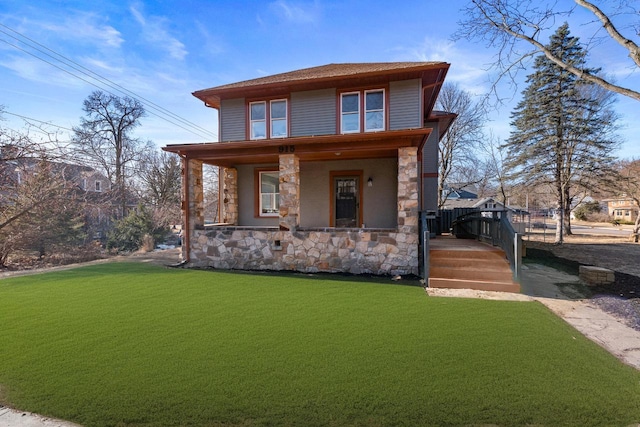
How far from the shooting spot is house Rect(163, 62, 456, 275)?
734 centimetres

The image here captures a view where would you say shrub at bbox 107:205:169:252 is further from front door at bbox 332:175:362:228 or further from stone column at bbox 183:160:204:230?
front door at bbox 332:175:362:228

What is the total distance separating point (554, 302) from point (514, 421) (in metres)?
4.52

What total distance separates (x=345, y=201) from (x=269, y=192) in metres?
2.93

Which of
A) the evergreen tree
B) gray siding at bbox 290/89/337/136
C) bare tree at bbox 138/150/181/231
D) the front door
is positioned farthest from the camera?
bare tree at bbox 138/150/181/231

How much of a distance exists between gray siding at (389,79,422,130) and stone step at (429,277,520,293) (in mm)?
4892

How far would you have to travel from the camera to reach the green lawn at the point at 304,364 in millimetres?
2314

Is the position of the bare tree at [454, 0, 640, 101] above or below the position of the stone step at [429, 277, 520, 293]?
above

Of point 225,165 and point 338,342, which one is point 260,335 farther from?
point 225,165

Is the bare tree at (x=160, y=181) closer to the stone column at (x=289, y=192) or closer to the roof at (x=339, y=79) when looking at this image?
the roof at (x=339, y=79)

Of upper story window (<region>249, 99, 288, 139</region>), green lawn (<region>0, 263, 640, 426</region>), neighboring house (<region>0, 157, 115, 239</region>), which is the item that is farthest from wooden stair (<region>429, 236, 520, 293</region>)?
neighboring house (<region>0, 157, 115, 239</region>)

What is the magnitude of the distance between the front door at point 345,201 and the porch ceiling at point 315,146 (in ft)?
3.77

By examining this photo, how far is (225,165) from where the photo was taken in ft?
35.1

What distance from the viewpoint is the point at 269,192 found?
11.0 metres

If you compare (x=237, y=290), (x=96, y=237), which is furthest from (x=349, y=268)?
(x=96, y=237)
